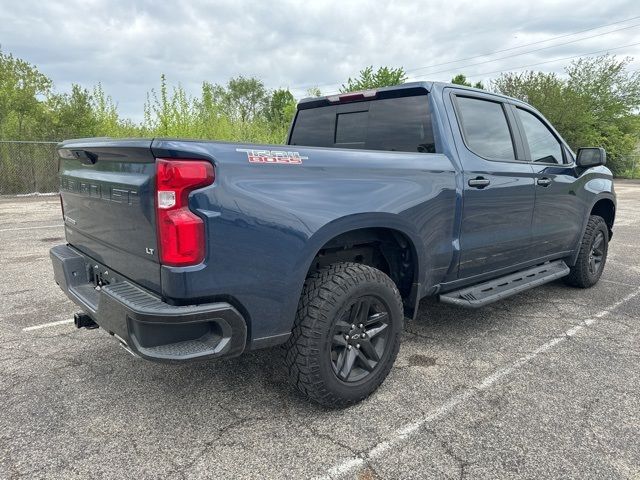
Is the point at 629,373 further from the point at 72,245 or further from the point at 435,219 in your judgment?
the point at 72,245

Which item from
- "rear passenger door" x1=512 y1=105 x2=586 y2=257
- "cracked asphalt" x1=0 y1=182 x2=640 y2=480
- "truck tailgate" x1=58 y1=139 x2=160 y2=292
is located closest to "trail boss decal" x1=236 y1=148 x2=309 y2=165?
"truck tailgate" x1=58 y1=139 x2=160 y2=292

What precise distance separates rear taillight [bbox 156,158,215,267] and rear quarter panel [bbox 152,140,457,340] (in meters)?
0.04

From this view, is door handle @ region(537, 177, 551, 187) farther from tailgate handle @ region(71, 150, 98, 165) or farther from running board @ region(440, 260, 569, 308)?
tailgate handle @ region(71, 150, 98, 165)

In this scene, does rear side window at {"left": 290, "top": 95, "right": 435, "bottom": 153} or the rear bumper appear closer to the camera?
the rear bumper

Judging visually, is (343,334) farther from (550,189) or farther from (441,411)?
(550,189)

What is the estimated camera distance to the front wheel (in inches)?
95.1

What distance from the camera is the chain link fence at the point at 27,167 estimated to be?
1488cm

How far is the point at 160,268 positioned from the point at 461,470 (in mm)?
1649

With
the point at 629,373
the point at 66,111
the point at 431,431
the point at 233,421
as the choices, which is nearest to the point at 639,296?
the point at 629,373

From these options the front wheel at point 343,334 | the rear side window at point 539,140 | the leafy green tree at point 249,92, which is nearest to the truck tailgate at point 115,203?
the front wheel at point 343,334

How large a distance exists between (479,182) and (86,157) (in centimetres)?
255

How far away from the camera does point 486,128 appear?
3650 millimetres

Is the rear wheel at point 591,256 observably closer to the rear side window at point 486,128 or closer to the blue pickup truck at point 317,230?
the blue pickup truck at point 317,230

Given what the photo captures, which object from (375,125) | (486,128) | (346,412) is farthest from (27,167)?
(346,412)
